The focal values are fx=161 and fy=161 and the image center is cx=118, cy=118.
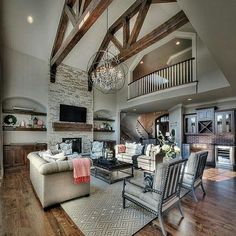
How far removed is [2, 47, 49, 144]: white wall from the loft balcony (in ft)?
14.3

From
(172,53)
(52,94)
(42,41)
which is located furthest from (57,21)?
(172,53)

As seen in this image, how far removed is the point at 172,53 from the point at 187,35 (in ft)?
9.69

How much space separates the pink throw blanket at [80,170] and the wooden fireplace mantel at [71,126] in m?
4.18

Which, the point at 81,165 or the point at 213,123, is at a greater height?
the point at 213,123

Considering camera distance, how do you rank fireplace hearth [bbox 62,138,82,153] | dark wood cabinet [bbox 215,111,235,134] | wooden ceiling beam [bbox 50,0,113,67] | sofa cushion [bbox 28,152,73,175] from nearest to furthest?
sofa cushion [bbox 28,152,73,175] < wooden ceiling beam [bbox 50,0,113,67] < dark wood cabinet [bbox 215,111,235,134] < fireplace hearth [bbox 62,138,82,153]

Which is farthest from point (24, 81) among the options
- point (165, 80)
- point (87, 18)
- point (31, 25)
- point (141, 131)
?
point (141, 131)

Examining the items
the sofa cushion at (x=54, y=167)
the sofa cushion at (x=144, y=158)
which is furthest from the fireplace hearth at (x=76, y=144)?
the sofa cushion at (x=54, y=167)

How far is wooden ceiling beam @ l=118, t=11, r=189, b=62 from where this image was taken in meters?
4.74

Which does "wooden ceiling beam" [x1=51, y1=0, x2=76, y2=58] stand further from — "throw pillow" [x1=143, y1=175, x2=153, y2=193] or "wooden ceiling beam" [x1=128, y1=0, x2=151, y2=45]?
"throw pillow" [x1=143, y1=175, x2=153, y2=193]

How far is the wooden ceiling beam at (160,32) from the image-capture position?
15.5 ft

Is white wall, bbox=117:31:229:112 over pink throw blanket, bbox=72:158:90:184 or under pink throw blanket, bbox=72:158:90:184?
over

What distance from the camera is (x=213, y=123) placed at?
6.99 metres

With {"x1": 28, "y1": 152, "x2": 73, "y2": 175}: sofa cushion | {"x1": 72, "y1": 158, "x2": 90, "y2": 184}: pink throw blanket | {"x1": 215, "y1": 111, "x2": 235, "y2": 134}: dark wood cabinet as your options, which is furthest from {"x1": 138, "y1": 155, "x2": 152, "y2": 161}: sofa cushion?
{"x1": 215, "y1": 111, "x2": 235, "y2": 134}: dark wood cabinet

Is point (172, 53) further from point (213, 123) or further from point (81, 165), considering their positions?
point (81, 165)
